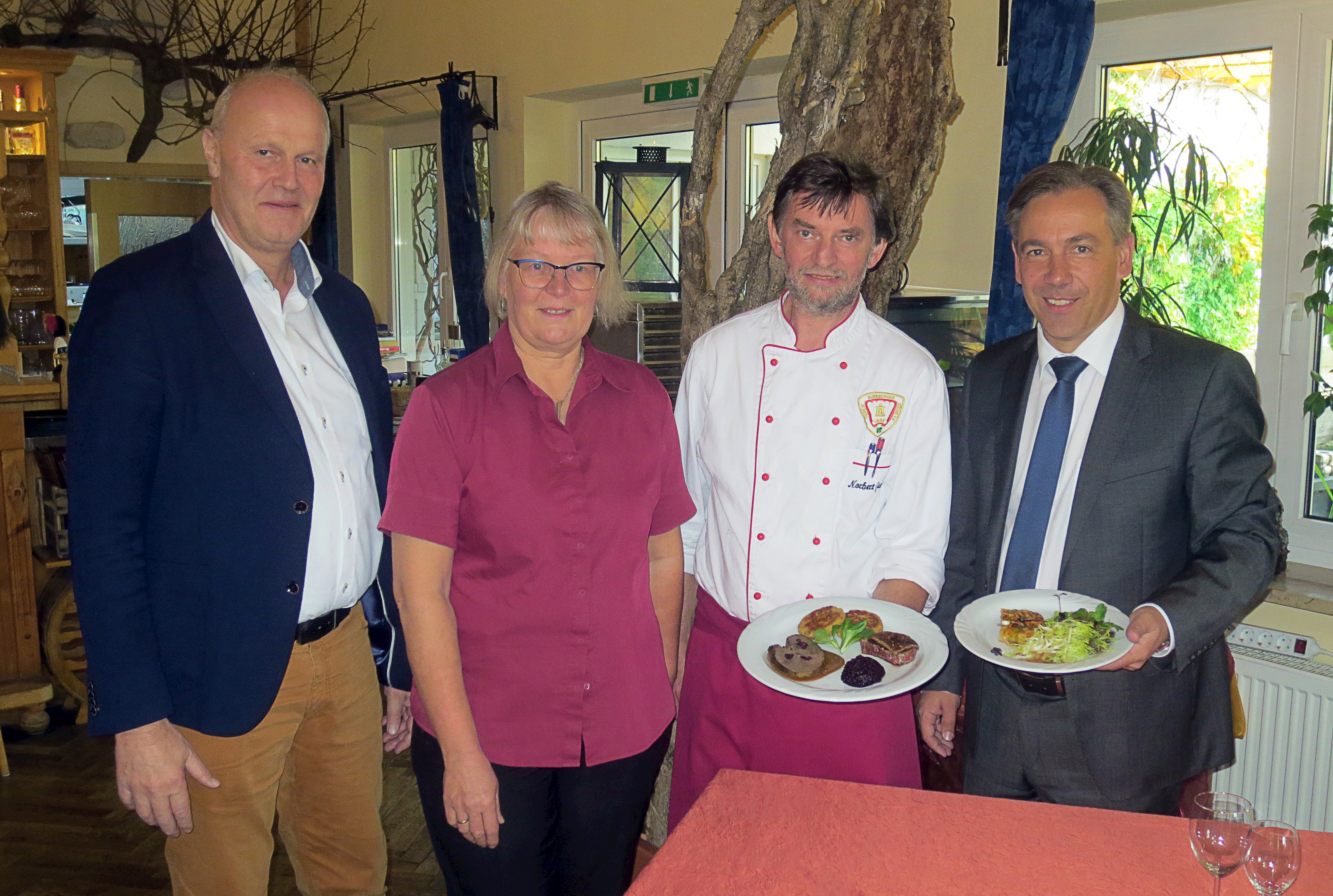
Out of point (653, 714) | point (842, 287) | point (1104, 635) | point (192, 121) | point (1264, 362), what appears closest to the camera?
point (1104, 635)

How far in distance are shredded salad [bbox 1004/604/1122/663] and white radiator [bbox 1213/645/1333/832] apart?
128 centimetres

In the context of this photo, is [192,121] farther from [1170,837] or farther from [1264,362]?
[1170,837]

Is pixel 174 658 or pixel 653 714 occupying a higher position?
pixel 174 658

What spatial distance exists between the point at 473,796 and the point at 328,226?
229 inches

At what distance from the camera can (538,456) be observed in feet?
4.96

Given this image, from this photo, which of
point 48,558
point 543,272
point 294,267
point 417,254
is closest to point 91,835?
point 48,558

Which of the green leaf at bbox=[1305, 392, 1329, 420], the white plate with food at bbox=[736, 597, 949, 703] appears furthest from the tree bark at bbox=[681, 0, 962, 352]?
the green leaf at bbox=[1305, 392, 1329, 420]

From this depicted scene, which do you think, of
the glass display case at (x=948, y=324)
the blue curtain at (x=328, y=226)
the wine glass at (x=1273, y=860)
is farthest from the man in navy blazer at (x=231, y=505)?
the blue curtain at (x=328, y=226)

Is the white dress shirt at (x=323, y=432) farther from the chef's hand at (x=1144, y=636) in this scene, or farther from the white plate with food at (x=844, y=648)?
the chef's hand at (x=1144, y=636)

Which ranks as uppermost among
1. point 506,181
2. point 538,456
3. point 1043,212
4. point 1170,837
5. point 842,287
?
point 506,181

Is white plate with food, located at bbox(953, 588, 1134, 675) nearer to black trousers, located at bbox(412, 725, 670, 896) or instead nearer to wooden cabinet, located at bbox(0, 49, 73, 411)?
black trousers, located at bbox(412, 725, 670, 896)

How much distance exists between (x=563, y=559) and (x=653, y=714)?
1.00ft

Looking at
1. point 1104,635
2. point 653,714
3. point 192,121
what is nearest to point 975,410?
point 1104,635

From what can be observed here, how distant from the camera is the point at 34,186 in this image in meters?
5.93
